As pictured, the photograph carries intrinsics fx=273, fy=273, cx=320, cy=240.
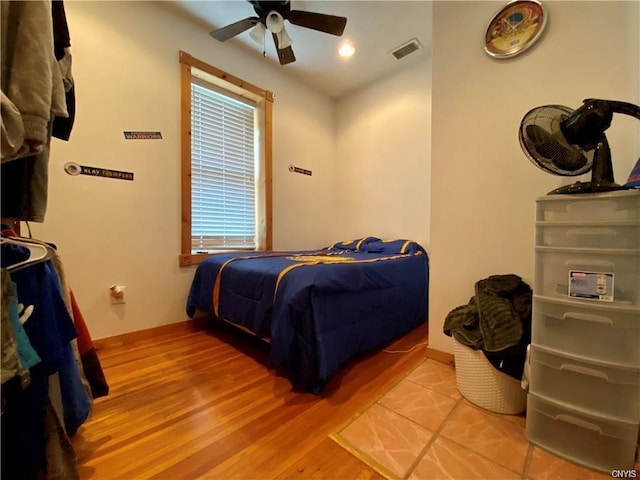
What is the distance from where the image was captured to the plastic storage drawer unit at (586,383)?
0.91 m

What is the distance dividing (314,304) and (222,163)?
6.76ft

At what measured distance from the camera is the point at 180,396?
1.39 metres

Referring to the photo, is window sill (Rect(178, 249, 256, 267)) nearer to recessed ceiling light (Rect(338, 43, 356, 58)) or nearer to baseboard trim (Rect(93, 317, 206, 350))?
baseboard trim (Rect(93, 317, 206, 350))

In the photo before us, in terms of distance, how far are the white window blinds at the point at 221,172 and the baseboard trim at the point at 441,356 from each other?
2.10 m

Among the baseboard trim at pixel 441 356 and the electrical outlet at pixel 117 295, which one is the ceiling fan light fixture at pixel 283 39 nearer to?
Answer: the electrical outlet at pixel 117 295

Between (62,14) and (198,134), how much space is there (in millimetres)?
→ 1905

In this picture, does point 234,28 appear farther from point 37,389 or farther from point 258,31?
point 37,389

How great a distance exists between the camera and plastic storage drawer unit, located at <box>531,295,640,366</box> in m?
0.91

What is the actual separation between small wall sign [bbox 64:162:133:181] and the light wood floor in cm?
127

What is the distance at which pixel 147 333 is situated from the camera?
2.21m

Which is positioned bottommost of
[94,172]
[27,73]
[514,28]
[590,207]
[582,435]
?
[582,435]

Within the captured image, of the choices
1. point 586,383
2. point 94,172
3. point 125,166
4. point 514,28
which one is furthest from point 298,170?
point 586,383

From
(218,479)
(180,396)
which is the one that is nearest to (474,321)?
(218,479)

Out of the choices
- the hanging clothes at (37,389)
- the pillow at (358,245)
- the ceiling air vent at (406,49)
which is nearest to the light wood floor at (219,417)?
the hanging clothes at (37,389)
